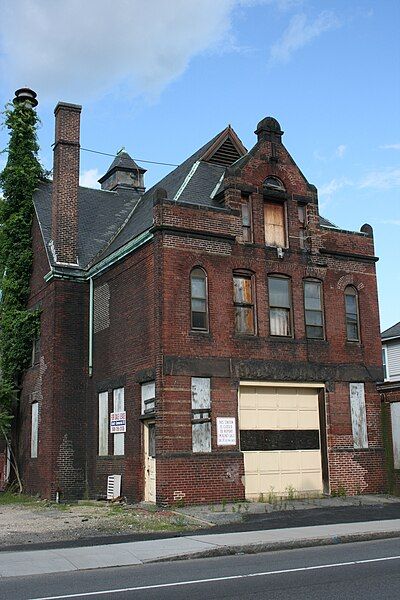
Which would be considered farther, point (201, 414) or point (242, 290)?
point (242, 290)

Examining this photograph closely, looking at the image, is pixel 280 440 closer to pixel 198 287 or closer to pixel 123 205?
pixel 198 287

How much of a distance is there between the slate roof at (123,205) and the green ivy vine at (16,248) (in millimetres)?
838

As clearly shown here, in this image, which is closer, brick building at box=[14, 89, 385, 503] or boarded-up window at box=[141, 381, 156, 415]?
brick building at box=[14, 89, 385, 503]

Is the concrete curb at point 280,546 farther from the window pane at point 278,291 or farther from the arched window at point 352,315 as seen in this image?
the arched window at point 352,315

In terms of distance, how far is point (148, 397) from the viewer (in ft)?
70.9

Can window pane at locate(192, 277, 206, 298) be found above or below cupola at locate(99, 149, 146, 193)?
below

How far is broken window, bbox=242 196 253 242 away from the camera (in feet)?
76.2

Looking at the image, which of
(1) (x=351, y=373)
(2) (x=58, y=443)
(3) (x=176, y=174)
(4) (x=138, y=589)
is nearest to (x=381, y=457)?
(1) (x=351, y=373)

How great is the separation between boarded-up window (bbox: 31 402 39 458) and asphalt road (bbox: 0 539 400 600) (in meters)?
15.2

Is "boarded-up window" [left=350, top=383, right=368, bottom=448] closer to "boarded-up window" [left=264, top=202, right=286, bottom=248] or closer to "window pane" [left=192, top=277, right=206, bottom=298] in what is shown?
"boarded-up window" [left=264, top=202, right=286, bottom=248]

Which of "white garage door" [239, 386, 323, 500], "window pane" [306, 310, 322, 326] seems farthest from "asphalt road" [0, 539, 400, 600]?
"window pane" [306, 310, 322, 326]

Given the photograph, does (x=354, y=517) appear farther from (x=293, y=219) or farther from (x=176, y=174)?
(x=176, y=174)

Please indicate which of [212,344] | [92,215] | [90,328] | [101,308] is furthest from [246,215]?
[92,215]

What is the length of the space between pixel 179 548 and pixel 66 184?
1681 cm
